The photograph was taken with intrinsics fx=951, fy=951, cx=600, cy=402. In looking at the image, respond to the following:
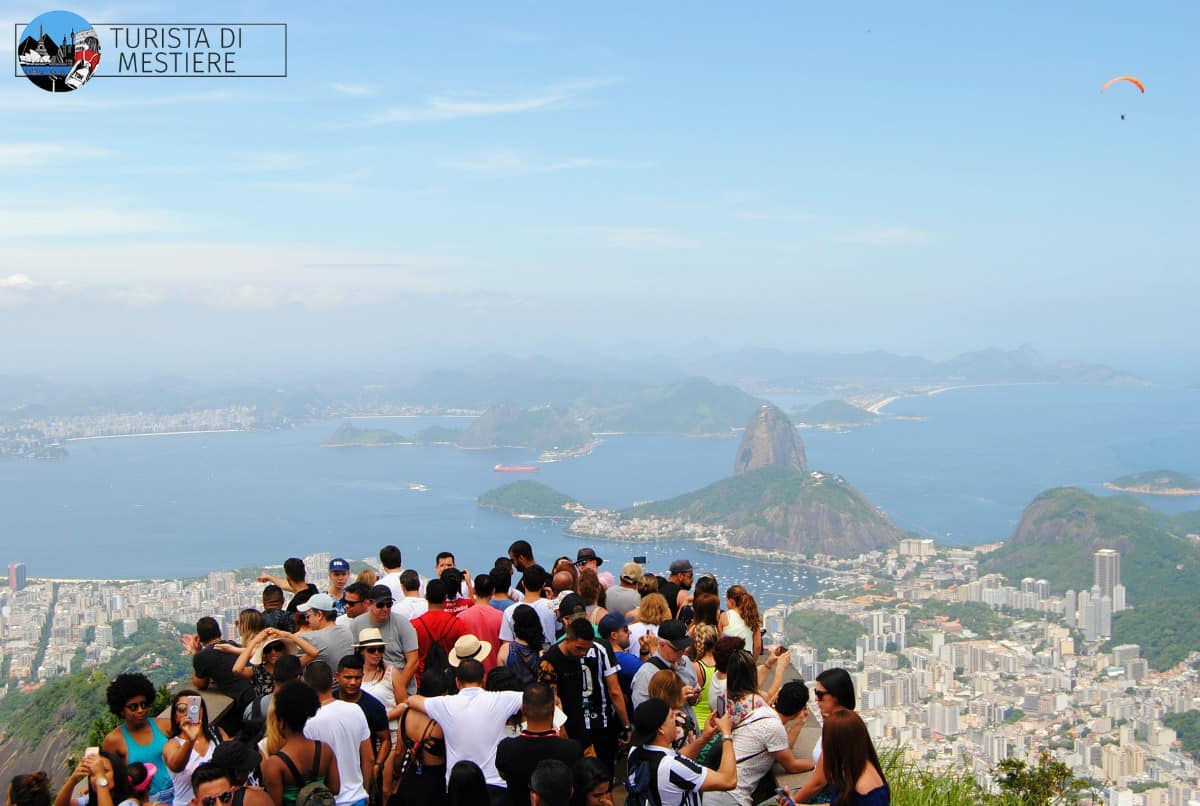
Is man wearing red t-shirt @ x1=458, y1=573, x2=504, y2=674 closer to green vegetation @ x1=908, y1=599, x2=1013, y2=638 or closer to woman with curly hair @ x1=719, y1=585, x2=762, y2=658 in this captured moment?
woman with curly hair @ x1=719, y1=585, x2=762, y2=658

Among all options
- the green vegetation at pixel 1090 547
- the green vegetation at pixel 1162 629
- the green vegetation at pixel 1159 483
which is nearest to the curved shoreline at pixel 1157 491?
the green vegetation at pixel 1159 483

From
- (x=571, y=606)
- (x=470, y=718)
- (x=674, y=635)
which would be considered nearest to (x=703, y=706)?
(x=674, y=635)

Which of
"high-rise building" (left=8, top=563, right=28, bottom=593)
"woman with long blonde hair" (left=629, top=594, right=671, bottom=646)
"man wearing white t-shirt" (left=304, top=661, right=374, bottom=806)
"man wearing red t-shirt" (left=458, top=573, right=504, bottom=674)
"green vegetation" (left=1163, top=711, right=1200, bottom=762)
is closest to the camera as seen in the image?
"man wearing white t-shirt" (left=304, top=661, right=374, bottom=806)

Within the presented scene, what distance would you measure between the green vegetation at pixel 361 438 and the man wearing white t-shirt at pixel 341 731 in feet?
583

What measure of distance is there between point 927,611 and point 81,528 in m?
87.6

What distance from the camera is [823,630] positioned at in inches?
2340

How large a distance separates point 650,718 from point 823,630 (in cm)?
5772

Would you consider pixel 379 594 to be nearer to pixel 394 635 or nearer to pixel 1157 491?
pixel 394 635

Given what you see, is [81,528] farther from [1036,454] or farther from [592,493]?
[1036,454]

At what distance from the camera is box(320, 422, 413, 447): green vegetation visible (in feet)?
587

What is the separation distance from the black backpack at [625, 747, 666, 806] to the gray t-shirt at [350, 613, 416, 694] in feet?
6.48

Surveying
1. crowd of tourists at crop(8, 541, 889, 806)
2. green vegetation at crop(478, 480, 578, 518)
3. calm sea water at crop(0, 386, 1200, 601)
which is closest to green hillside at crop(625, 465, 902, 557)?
calm sea water at crop(0, 386, 1200, 601)

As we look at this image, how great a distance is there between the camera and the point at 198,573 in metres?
79.0

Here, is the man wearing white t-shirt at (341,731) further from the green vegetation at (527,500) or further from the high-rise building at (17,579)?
the green vegetation at (527,500)
